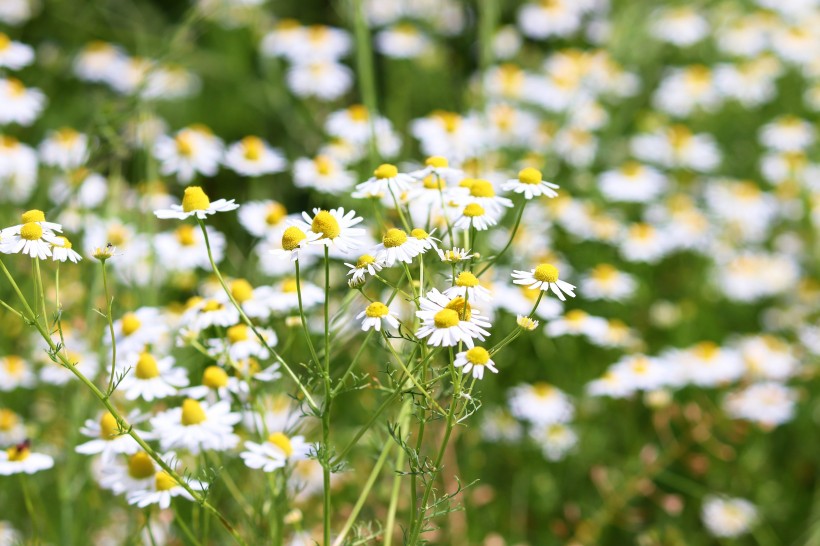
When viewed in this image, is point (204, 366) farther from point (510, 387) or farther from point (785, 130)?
point (785, 130)

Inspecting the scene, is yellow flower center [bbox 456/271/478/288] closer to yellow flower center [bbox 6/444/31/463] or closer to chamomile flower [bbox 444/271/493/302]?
chamomile flower [bbox 444/271/493/302]

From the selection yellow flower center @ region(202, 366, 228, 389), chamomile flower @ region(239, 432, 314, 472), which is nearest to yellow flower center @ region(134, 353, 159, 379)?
yellow flower center @ region(202, 366, 228, 389)

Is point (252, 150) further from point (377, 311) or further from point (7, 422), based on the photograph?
point (377, 311)

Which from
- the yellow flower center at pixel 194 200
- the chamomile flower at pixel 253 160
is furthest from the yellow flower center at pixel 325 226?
the chamomile flower at pixel 253 160

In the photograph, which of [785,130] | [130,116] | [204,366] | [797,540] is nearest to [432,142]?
[130,116]

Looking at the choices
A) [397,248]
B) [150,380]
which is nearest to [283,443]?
[150,380]

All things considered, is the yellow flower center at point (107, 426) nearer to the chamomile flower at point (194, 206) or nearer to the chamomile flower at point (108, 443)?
the chamomile flower at point (108, 443)
